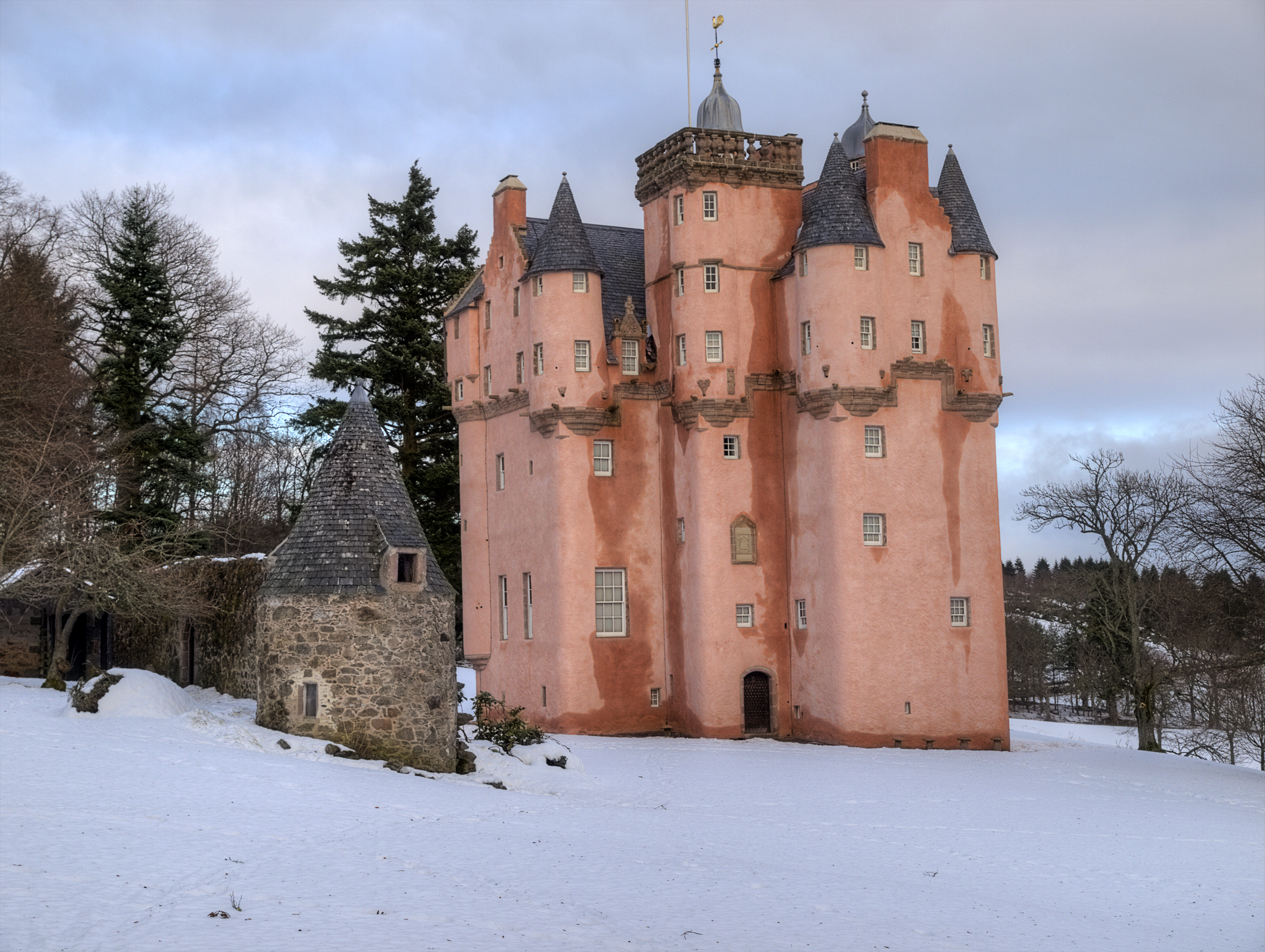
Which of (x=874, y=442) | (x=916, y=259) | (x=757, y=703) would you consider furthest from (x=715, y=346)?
(x=757, y=703)

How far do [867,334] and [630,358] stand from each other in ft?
24.4

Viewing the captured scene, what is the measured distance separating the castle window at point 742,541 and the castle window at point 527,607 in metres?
6.58

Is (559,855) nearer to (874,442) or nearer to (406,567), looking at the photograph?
(406,567)

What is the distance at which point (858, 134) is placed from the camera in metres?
47.2

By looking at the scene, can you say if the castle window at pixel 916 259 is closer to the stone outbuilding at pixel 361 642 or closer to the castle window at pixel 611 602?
the castle window at pixel 611 602

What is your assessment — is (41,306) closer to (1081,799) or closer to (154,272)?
(154,272)

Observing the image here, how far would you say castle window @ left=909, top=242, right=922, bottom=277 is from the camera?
39625 mm

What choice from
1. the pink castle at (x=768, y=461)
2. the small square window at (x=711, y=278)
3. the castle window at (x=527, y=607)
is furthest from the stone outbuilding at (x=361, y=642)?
the small square window at (x=711, y=278)

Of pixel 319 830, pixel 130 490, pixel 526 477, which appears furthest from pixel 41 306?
pixel 319 830

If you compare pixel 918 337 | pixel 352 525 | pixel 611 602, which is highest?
pixel 918 337

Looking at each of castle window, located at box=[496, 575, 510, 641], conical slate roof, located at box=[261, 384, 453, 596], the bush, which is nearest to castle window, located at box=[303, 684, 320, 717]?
conical slate roof, located at box=[261, 384, 453, 596]

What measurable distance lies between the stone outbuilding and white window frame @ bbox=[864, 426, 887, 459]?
50.6 feet

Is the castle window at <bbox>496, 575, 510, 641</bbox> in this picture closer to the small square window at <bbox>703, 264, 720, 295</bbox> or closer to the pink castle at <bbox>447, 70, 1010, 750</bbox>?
the pink castle at <bbox>447, 70, 1010, 750</bbox>

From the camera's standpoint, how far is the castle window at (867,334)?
38.0 meters
